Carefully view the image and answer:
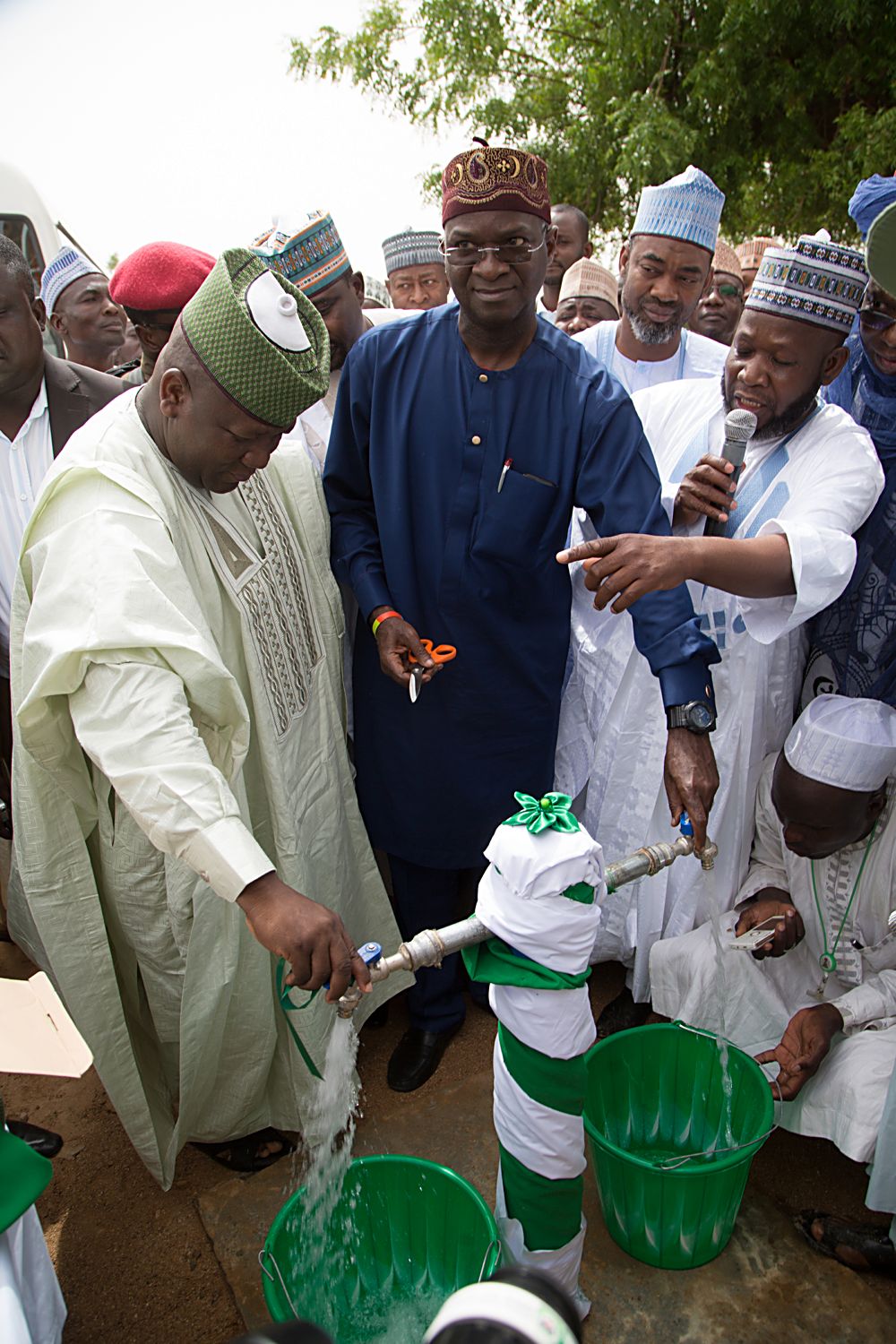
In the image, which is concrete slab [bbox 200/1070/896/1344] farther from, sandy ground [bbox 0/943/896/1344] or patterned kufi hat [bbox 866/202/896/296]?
patterned kufi hat [bbox 866/202/896/296]

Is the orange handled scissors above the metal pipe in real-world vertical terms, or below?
above

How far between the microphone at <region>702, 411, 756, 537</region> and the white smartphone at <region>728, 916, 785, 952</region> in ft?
3.37

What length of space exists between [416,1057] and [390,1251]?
2.34 ft

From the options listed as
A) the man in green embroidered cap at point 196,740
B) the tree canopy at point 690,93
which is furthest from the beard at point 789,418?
the tree canopy at point 690,93

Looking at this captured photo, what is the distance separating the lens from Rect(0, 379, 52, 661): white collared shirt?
2779mm

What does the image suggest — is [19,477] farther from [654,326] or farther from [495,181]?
[654,326]

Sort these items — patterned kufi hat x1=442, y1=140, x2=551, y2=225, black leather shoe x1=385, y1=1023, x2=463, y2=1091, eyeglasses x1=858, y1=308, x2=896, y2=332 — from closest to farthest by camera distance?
patterned kufi hat x1=442, y1=140, x2=551, y2=225 → eyeglasses x1=858, y1=308, x2=896, y2=332 → black leather shoe x1=385, y1=1023, x2=463, y2=1091

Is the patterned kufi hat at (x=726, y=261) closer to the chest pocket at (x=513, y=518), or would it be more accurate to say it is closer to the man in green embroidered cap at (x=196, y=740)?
the chest pocket at (x=513, y=518)

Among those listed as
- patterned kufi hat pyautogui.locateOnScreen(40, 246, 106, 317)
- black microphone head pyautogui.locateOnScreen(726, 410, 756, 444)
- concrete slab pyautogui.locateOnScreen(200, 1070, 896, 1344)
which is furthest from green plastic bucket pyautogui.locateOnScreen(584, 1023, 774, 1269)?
patterned kufi hat pyautogui.locateOnScreen(40, 246, 106, 317)

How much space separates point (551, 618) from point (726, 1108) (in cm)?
126

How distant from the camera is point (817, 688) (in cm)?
249

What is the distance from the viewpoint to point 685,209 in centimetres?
315

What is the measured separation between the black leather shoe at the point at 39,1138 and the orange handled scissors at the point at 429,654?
1424 mm

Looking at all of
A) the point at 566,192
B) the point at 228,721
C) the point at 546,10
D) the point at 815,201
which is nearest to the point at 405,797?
the point at 228,721
